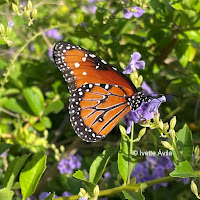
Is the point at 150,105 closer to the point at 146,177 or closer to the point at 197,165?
the point at 197,165

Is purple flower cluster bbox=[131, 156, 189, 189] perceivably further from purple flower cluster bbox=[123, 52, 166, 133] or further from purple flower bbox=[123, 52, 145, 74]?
purple flower bbox=[123, 52, 145, 74]

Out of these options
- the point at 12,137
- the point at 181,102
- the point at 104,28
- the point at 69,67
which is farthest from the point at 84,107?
the point at 181,102

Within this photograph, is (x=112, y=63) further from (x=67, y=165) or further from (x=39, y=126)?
(x=67, y=165)

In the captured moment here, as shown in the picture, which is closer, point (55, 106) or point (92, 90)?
point (92, 90)

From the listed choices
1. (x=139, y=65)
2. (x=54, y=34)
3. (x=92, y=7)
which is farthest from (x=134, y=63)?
(x=92, y=7)

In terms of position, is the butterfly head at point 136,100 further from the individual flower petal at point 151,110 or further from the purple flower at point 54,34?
the purple flower at point 54,34
